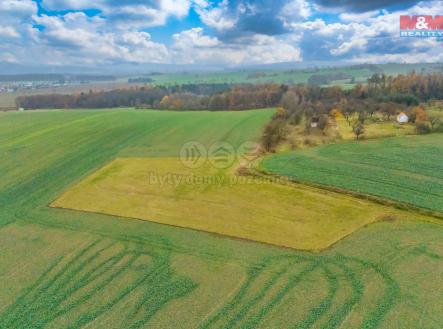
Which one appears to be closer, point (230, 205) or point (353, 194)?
point (230, 205)

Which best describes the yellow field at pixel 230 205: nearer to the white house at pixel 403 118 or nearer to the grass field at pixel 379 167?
the grass field at pixel 379 167

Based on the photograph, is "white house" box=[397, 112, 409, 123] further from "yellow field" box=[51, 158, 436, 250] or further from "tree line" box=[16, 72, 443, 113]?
"yellow field" box=[51, 158, 436, 250]

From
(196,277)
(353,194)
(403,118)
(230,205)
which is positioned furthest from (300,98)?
(196,277)

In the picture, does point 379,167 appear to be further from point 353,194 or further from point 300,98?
point 300,98

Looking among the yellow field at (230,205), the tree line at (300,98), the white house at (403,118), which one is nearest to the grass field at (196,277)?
the yellow field at (230,205)

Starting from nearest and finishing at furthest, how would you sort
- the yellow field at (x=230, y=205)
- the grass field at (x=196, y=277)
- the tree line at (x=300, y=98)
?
the grass field at (x=196, y=277) < the yellow field at (x=230, y=205) < the tree line at (x=300, y=98)

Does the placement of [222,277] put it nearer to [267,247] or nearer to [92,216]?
[267,247]
